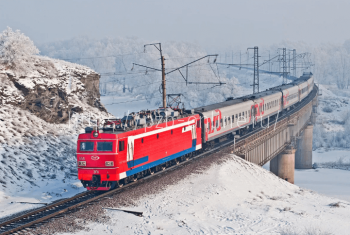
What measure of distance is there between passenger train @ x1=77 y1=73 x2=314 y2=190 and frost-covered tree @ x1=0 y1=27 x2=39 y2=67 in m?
15.2

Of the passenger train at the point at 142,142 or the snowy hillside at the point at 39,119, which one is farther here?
the snowy hillside at the point at 39,119

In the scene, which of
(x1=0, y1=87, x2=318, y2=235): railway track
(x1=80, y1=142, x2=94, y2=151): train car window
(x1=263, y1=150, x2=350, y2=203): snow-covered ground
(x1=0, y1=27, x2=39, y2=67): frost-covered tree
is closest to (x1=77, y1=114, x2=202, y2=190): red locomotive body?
(x1=80, y1=142, x2=94, y2=151): train car window

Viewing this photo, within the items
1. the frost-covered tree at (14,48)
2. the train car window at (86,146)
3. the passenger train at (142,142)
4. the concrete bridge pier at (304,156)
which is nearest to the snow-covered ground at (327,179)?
the concrete bridge pier at (304,156)

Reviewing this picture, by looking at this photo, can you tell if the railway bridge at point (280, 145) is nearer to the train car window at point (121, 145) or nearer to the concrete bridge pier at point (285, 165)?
the concrete bridge pier at point (285, 165)

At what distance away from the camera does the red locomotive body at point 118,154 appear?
22828 millimetres

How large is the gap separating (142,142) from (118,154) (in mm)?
2698

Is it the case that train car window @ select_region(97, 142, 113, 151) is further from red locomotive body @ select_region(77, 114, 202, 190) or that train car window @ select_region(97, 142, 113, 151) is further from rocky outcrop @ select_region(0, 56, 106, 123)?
rocky outcrop @ select_region(0, 56, 106, 123)

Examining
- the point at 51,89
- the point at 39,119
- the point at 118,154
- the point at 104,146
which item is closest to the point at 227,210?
the point at 118,154

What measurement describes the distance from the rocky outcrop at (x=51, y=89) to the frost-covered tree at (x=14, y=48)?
97 cm

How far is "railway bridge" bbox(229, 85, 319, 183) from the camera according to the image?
42.6 metres

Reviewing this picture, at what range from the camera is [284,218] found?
25.1m

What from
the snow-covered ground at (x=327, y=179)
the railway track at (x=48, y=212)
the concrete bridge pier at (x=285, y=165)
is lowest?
the snow-covered ground at (x=327, y=179)

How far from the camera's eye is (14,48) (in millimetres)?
37344

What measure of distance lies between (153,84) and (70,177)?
377ft
